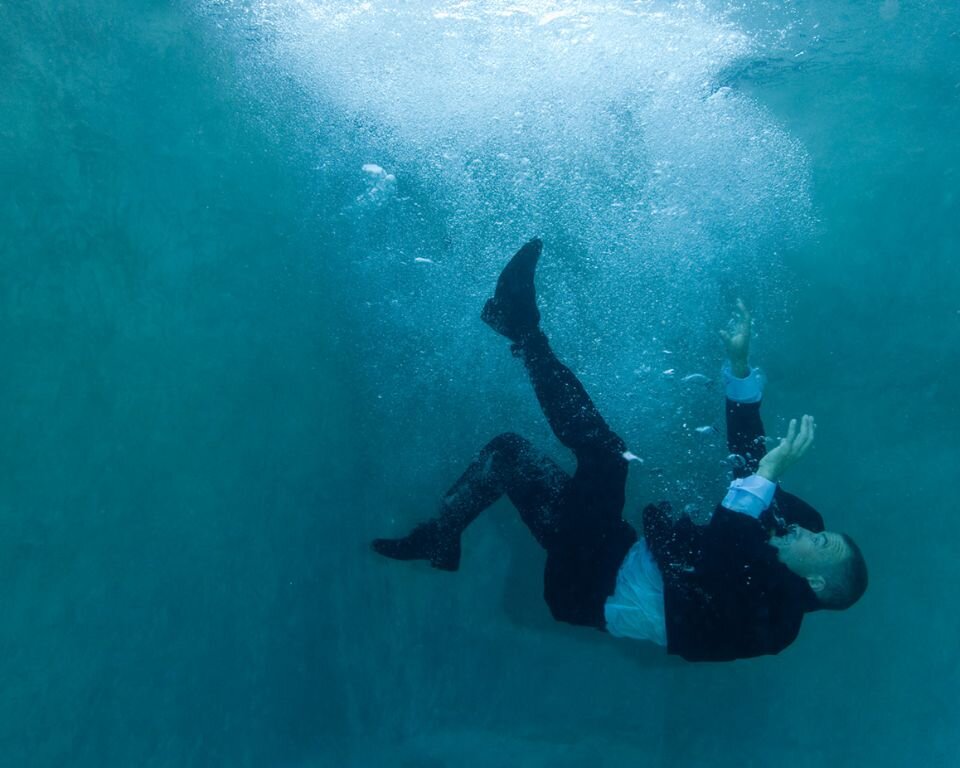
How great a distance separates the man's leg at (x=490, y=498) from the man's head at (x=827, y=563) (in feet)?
4.31

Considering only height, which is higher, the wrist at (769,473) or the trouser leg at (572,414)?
the trouser leg at (572,414)

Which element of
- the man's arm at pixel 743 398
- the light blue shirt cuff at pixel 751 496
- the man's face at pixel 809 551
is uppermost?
the man's arm at pixel 743 398

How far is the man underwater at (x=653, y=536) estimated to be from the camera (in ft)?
9.97

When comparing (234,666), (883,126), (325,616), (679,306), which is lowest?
(234,666)

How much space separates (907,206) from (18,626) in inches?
331

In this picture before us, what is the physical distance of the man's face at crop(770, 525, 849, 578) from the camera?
3.11 metres

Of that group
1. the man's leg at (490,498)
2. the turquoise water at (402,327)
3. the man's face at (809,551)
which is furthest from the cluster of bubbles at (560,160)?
the man's face at (809,551)

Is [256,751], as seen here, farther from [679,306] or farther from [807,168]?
[807,168]

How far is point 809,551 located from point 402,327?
3570mm

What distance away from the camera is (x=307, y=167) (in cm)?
524

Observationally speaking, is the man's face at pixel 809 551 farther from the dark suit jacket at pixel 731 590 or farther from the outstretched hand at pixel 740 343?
the outstretched hand at pixel 740 343

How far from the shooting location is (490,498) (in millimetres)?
3922

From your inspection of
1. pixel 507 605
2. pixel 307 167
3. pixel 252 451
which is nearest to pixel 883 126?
pixel 307 167

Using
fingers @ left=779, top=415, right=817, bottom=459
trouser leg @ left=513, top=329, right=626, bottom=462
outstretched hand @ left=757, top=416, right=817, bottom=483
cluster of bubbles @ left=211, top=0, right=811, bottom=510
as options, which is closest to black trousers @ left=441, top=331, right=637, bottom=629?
trouser leg @ left=513, top=329, right=626, bottom=462
